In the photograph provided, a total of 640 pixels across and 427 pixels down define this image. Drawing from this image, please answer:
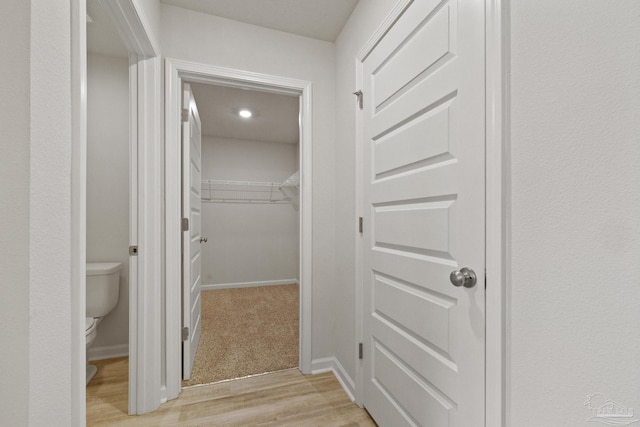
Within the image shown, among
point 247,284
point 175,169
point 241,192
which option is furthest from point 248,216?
point 175,169

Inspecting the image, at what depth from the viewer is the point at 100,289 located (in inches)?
74.8

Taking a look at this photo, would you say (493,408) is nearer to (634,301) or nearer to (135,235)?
(634,301)

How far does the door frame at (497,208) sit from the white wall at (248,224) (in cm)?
387

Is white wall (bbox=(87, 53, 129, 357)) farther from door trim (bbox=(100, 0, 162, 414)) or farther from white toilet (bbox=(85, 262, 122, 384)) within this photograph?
door trim (bbox=(100, 0, 162, 414))

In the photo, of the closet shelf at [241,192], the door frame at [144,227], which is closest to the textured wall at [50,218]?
the door frame at [144,227]

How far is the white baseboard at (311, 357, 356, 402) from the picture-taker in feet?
5.59

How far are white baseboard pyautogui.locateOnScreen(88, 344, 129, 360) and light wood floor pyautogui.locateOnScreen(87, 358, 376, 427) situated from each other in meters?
0.28

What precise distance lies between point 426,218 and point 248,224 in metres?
3.65

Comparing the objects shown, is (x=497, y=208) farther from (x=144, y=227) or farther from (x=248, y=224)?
(x=248, y=224)

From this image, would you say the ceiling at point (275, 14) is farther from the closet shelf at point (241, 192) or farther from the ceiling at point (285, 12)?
the closet shelf at point (241, 192)

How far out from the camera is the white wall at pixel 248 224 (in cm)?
414

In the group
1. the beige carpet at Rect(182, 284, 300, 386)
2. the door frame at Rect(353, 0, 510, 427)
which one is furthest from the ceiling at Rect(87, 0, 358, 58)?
the beige carpet at Rect(182, 284, 300, 386)

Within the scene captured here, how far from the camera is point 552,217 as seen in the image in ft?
2.06

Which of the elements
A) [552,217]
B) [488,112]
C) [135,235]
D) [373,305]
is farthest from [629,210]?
[135,235]
